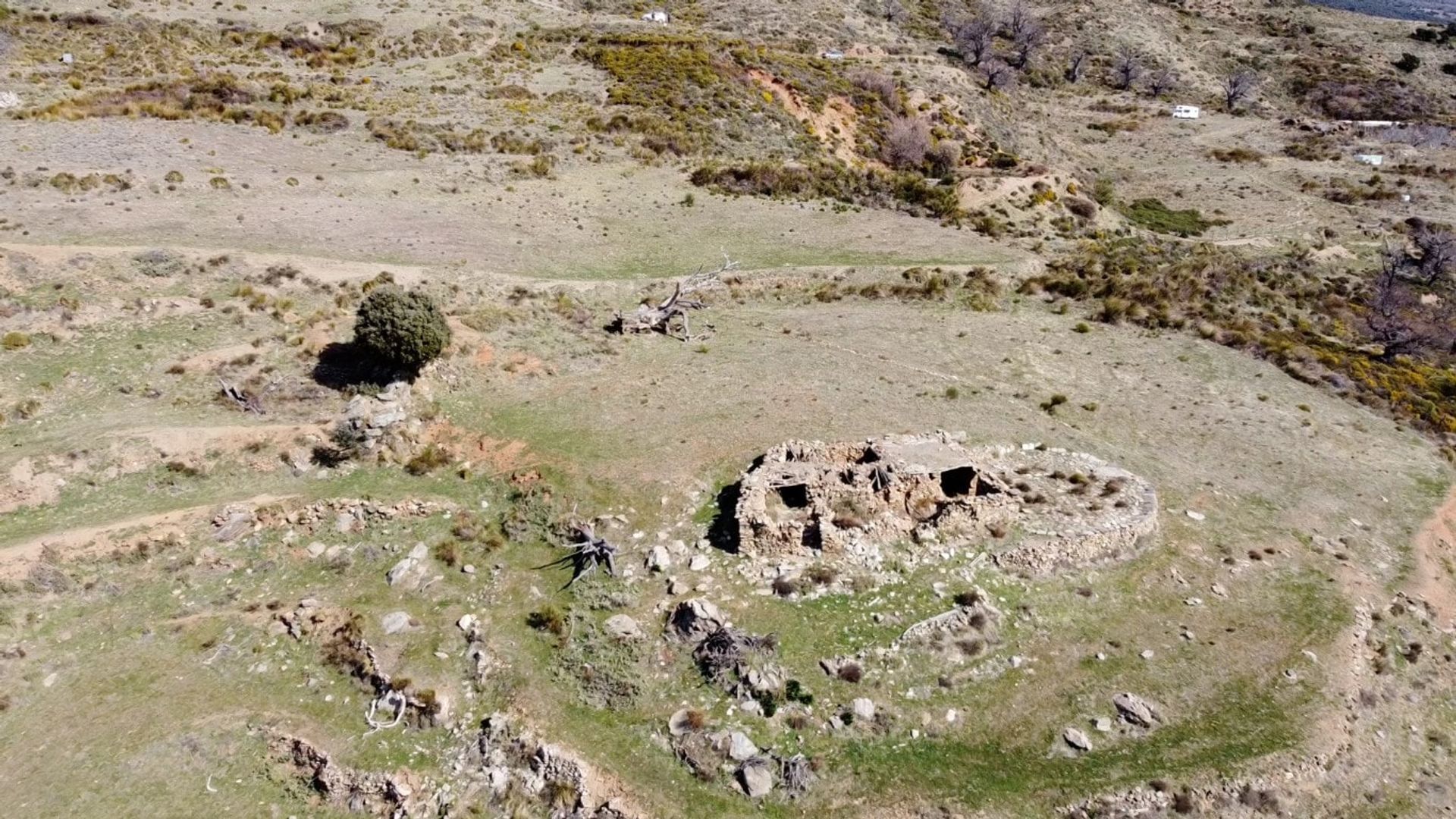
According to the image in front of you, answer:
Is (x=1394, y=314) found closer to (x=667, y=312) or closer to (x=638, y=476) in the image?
(x=667, y=312)

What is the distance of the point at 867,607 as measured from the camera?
19000mm

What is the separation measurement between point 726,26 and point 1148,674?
8289cm

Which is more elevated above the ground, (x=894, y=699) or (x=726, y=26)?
(x=726, y=26)

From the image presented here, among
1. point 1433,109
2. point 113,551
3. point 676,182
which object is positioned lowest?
point 113,551

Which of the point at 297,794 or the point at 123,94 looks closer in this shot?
the point at 297,794

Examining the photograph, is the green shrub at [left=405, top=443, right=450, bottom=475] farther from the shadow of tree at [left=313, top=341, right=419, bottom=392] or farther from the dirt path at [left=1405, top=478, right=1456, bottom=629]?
the dirt path at [left=1405, top=478, right=1456, bottom=629]

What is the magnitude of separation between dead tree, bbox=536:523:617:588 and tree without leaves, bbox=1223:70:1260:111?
104125mm

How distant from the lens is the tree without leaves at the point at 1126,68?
102688mm

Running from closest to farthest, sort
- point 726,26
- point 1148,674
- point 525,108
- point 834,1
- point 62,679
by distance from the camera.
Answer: point 62,679, point 1148,674, point 525,108, point 726,26, point 834,1

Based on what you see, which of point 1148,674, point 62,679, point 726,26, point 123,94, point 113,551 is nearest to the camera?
point 62,679

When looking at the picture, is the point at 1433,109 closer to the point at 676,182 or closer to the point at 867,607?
the point at 676,182

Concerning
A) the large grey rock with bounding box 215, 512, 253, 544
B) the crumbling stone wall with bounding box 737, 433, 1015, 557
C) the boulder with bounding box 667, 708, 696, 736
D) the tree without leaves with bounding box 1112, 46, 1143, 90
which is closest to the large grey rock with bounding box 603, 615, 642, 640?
the boulder with bounding box 667, 708, 696, 736

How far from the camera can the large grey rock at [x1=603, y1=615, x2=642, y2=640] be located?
1822cm

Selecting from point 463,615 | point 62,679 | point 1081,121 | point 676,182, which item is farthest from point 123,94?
point 1081,121
